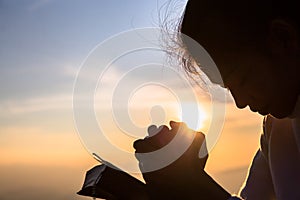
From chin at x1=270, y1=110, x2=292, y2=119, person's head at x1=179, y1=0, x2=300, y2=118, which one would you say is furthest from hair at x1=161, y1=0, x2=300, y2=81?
chin at x1=270, y1=110, x2=292, y2=119

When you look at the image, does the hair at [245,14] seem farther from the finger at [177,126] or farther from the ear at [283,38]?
the finger at [177,126]

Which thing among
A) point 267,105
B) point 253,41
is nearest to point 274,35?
point 253,41

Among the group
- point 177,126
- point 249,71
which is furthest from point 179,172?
point 249,71

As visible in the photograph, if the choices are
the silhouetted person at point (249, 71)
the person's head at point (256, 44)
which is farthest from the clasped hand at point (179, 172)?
the person's head at point (256, 44)

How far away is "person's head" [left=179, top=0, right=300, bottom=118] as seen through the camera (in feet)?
3.13

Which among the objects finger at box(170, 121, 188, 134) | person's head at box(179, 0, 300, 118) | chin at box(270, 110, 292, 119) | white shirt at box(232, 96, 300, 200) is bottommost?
white shirt at box(232, 96, 300, 200)

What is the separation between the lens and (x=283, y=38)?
0.96m

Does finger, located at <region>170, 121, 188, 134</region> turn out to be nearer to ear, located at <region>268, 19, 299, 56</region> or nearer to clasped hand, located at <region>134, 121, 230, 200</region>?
clasped hand, located at <region>134, 121, 230, 200</region>

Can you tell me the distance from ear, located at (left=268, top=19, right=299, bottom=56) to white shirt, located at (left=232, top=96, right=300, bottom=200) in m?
0.13

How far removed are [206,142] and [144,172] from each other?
0.15 metres

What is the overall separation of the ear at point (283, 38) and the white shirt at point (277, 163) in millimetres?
130

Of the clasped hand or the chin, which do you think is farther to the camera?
the chin

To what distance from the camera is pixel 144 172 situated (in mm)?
964

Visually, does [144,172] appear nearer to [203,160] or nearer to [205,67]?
[203,160]
